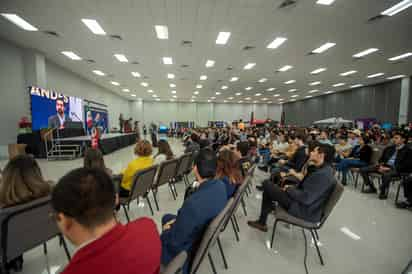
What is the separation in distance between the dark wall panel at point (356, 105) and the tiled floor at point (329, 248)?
15.0 metres

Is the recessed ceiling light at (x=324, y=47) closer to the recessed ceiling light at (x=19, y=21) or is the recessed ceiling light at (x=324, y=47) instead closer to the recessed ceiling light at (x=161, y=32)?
the recessed ceiling light at (x=161, y=32)

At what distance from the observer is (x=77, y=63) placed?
9.59m

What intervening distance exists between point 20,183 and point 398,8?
824cm

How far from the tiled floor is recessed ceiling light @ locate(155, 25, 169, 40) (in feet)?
17.8

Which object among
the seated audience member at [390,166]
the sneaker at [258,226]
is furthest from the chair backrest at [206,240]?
the seated audience member at [390,166]

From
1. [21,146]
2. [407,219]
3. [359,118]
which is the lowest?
[407,219]

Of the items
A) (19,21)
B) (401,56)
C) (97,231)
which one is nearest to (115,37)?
(19,21)

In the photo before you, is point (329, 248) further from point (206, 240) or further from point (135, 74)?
point (135, 74)

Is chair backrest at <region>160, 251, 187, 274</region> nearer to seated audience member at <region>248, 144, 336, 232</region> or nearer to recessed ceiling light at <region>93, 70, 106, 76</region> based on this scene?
seated audience member at <region>248, 144, 336, 232</region>

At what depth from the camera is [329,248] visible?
2.27 meters

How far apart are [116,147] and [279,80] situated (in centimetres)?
1166

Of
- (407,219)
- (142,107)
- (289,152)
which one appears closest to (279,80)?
(289,152)

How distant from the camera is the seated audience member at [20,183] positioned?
145 centimetres

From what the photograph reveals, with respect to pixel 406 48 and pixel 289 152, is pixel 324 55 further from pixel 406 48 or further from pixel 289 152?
pixel 289 152
